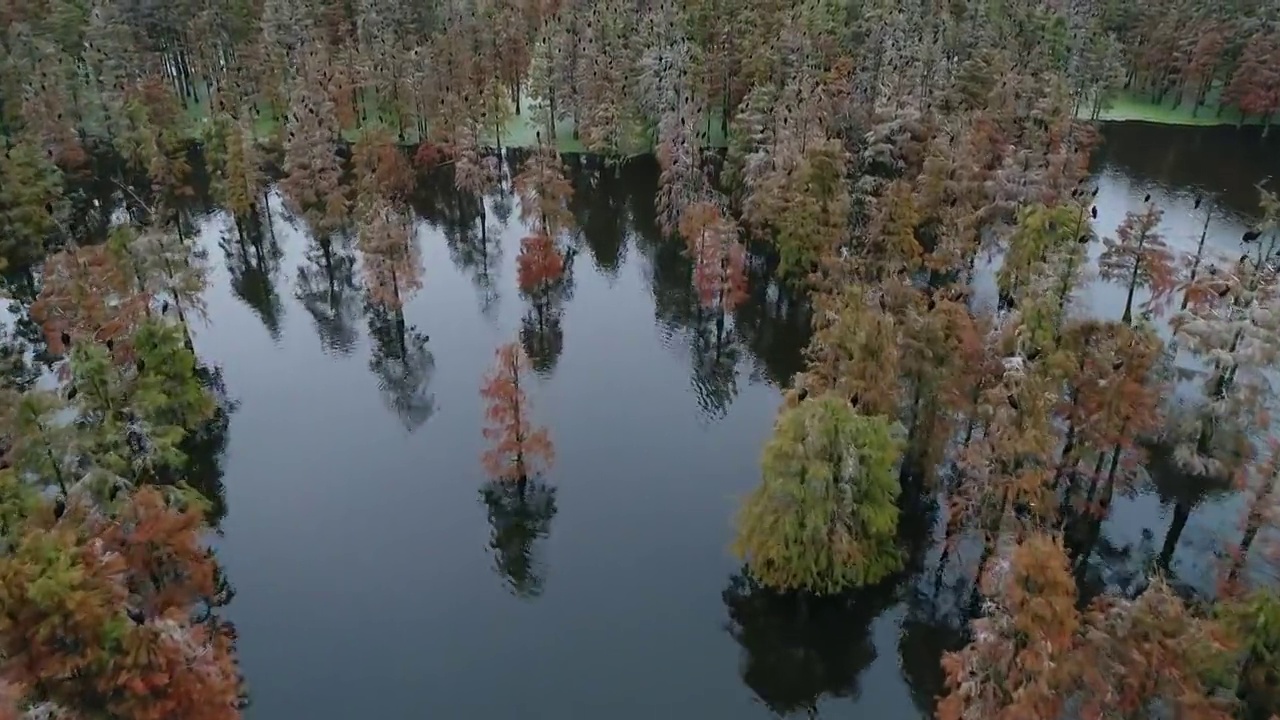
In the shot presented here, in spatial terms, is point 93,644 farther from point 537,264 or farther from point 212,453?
point 537,264

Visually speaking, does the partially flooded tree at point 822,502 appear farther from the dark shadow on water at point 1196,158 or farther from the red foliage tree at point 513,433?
the dark shadow on water at point 1196,158

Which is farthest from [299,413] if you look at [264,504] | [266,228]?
[266,228]

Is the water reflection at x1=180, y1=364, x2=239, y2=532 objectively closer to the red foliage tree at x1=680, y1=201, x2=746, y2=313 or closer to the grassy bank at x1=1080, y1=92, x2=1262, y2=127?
the red foliage tree at x1=680, y1=201, x2=746, y2=313

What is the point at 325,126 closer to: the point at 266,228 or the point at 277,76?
the point at 266,228

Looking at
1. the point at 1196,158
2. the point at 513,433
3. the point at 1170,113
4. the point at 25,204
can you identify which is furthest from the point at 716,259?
the point at 1170,113

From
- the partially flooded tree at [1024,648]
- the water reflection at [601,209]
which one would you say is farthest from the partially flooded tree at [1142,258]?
the water reflection at [601,209]

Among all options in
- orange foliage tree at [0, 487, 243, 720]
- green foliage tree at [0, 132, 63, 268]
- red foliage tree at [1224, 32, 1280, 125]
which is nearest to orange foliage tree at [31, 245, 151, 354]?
green foliage tree at [0, 132, 63, 268]

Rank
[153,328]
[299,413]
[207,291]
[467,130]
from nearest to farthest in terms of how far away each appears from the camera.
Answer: [153,328] < [299,413] < [207,291] < [467,130]
